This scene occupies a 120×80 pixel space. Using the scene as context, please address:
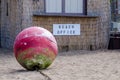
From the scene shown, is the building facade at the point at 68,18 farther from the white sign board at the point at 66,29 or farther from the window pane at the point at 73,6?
the white sign board at the point at 66,29

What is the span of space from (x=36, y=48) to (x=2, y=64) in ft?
7.09

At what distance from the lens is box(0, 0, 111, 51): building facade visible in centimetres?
1372

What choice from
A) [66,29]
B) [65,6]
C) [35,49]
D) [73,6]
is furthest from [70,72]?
[73,6]

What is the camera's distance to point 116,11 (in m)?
21.4

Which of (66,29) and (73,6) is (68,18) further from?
(73,6)

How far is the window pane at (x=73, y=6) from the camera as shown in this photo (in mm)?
14234

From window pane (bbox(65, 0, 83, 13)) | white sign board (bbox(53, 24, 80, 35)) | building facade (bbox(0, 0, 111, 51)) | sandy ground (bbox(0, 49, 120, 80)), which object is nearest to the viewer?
sandy ground (bbox(0, 49, 120, 80))

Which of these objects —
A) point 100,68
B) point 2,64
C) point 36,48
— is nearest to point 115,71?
point 100,68

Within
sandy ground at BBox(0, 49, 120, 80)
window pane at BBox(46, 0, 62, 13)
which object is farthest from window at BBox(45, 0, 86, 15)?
sandy ground at BBox(0, 49, 120, 80)

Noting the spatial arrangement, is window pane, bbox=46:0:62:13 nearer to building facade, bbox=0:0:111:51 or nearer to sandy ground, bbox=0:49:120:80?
building facade, bbox=0:0:111:51

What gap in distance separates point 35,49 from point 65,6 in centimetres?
603

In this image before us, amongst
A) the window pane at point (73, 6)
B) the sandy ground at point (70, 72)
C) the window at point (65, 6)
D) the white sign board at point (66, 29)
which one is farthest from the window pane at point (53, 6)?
the sandy ground at point (70, 72)

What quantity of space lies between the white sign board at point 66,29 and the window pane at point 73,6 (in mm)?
598

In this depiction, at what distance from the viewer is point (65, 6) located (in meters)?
14.2
